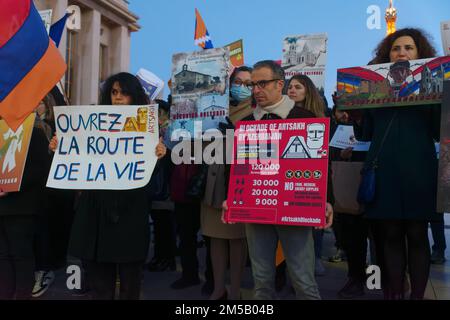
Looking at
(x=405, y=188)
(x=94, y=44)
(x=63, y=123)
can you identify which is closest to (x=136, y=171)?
(x=63, y=123)

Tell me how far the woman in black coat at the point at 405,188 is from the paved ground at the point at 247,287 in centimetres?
88

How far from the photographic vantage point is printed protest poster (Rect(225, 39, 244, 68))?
15.9 ft

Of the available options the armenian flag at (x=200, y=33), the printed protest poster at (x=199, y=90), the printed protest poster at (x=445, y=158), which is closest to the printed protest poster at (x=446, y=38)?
the printed protest poster at (x=445, y=158)

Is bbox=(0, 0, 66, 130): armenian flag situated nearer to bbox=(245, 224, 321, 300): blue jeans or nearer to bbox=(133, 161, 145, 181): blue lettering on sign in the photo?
bbox=(133, 161, 145, 181): blue lettering on sign

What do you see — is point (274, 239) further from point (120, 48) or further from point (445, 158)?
point (120, 48)

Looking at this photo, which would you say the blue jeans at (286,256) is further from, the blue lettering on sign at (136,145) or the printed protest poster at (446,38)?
the printed protest poster at (446,38)

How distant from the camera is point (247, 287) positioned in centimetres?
406

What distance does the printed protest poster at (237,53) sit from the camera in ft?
15.9

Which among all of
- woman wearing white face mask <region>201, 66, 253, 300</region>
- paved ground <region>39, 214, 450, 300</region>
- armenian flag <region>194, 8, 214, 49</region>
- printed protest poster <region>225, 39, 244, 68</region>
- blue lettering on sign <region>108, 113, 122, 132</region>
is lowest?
paved ground <region>39, 214, 450, 300</region>

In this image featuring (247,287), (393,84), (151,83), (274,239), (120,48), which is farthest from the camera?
(120,48)

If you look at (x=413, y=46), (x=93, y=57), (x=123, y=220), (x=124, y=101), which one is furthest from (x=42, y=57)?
(x=93, y=57)

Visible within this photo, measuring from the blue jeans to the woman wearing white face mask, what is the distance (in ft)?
2.14

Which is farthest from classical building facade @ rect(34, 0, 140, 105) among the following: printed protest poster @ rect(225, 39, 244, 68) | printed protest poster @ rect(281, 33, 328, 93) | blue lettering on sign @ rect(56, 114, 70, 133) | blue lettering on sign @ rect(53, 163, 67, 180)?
blue lettering on sign @ rect(53, 163, 67, 180)

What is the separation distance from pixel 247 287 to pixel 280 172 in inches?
74.2
